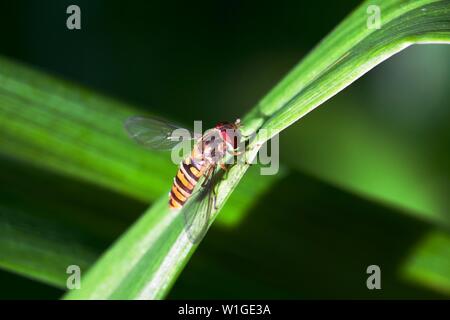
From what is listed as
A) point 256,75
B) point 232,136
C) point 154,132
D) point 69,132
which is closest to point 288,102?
point 232,136

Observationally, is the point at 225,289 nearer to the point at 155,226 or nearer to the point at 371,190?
the point at 155,226

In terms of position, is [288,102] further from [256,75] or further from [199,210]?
[256,75]

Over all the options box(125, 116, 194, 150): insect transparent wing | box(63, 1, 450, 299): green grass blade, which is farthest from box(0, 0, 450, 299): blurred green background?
box(63, 1, 450, 299): green grass blade

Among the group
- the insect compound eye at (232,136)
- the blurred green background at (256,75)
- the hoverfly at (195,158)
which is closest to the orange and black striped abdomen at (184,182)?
the hoverfly at (195,158)

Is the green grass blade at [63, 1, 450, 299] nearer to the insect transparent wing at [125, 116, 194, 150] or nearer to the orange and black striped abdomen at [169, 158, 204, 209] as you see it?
the orange and black striped abdomen at [169, 158, 204, 209]

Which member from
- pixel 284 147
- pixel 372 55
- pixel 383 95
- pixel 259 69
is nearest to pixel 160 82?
pixel 259 69

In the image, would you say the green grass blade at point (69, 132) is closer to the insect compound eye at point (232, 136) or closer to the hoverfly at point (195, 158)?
the hoverfly at point (195, 158)

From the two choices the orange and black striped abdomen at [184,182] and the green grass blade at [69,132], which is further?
the green grass blade at [69,132]
